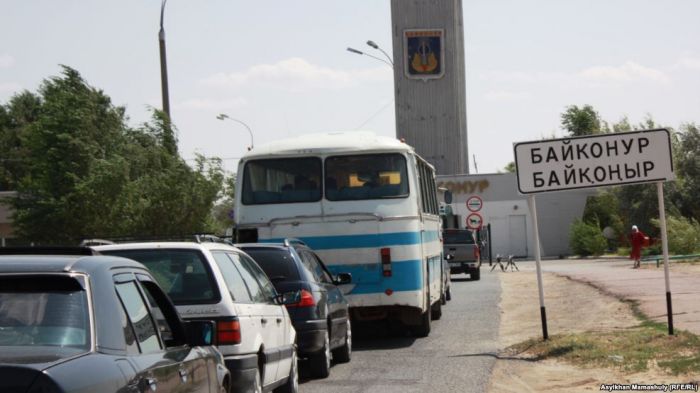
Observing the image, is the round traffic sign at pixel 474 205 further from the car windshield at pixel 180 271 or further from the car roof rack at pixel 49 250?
the car roof rack at pixel 49 250

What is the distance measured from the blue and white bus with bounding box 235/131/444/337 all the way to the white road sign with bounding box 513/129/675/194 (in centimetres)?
228

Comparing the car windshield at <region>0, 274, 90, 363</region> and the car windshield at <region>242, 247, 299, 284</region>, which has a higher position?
the car windshield at <region>242, 247, 299, 284</region>

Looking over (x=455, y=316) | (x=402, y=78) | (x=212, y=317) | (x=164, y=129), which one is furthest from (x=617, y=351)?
(x=402, y=78)

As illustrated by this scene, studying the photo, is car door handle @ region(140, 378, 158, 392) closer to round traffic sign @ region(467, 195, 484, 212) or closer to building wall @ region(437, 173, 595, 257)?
round traffic sign @ region(467, 195, 484, 212)

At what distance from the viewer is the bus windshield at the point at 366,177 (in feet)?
60.9

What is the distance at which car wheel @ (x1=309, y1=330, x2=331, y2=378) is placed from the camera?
1386 cm

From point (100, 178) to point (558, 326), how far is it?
24.0 m

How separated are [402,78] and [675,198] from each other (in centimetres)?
1789

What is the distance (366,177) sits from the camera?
18609 millimetres

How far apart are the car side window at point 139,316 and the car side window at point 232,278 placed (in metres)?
3.77

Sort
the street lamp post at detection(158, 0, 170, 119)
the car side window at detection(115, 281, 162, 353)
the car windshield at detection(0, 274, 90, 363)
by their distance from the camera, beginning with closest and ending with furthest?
1. the car windshield at detection(0, 274, 90, 363)
2. the car side window at detection(115, 281, 162, 353)
3. the street lamp post at detection(158, 0, 170, 119)

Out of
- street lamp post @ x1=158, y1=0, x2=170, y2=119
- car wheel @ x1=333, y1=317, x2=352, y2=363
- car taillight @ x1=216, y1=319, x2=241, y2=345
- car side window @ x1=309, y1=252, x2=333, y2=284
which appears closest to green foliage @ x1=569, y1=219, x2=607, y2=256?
street lamp post @ x1=158, y1=0, x2=170, y2=119

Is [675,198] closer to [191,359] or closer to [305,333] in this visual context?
[305,333]

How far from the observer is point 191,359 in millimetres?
6730
